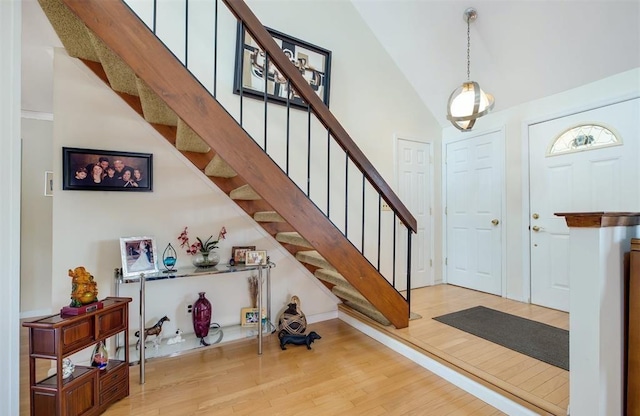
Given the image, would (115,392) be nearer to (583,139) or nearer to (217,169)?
(217,169)

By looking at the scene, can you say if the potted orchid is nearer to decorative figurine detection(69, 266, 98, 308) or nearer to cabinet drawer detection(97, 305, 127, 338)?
cabinet drawer detection(97, 305, 127, 338)

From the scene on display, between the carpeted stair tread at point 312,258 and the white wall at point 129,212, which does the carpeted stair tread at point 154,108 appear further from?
the carpeted stair tread at point 312,258

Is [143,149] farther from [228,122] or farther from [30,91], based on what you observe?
[30,91]

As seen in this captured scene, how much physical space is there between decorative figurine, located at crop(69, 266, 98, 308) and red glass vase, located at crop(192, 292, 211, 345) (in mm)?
751

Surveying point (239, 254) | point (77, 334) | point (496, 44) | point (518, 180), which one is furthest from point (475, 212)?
point (77, 334)

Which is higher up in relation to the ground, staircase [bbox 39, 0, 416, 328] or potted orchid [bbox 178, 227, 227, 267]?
staircase [bbox 39, 0, 416, 328]

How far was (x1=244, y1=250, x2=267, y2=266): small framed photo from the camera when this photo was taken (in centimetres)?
238

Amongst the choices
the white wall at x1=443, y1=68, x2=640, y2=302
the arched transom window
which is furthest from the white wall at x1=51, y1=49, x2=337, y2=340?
the arched transom window

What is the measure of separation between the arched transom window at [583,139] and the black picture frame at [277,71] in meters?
2.42

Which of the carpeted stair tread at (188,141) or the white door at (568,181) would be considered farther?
the white door at (568,181)

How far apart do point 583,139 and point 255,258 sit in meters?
3.30

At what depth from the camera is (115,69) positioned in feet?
5.64

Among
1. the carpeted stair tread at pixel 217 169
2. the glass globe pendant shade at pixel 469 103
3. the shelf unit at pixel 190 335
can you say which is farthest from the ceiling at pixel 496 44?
the shelf unit at pixel 190 335

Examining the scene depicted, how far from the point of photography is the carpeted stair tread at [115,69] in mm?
1501
